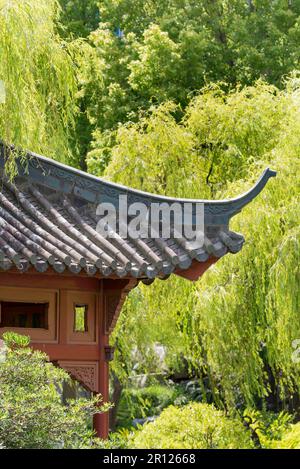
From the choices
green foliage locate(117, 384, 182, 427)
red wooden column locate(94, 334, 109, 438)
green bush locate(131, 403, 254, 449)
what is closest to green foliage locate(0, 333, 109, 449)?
red wooden column locate(94, 334, 109, 438)

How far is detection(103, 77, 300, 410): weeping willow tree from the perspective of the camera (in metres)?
14.3

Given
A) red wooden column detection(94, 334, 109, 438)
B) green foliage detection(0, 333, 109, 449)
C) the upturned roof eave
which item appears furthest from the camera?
the upturned roof eave

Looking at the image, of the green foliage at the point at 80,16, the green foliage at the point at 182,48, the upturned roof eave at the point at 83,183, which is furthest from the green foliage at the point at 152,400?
the upturned roof eave at the point at 83,183

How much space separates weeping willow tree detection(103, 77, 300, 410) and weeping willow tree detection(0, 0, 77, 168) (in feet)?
7.92

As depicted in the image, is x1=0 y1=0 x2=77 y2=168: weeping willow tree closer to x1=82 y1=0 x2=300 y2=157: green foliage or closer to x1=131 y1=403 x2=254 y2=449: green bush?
x1=131 y1=403 x2=254 y2=449: green bush

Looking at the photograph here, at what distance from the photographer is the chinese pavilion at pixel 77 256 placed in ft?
30.1

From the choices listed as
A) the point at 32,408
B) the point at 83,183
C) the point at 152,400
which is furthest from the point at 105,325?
the point at 152,400

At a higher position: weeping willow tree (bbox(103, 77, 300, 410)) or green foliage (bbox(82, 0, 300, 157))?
green foliage (bbox(82, 0, 300, 157))

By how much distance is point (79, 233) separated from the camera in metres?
9.58

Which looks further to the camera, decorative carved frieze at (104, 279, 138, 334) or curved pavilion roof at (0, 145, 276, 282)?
decorative carved frieze at (104, 279, 138, 334)

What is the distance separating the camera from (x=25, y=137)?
35.8 feet

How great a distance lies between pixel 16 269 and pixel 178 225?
4.92 feet

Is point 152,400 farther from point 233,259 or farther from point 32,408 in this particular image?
point 32,408
